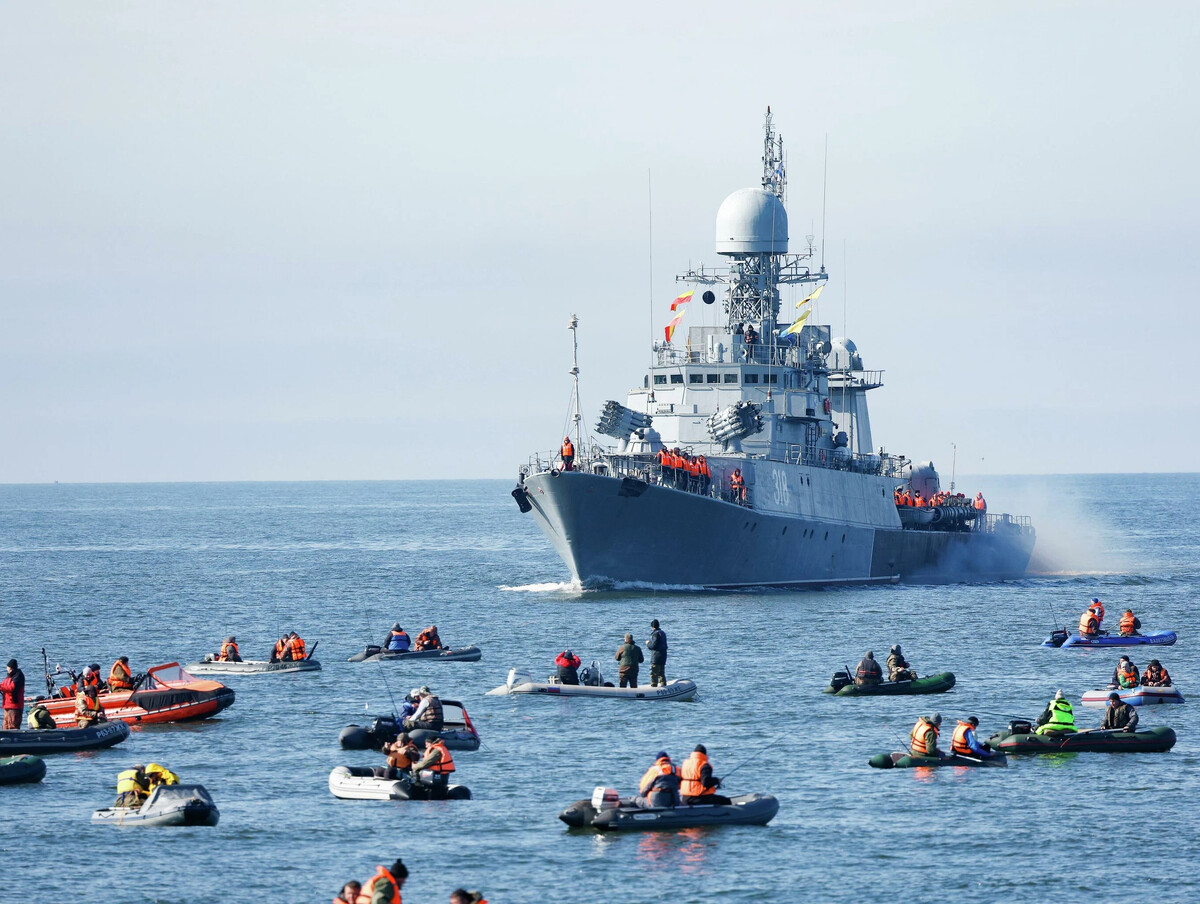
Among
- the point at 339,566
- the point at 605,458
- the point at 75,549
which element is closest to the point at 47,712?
the point at 605,458

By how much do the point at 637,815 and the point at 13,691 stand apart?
14.9 metres

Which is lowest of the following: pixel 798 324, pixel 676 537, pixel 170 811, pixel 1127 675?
pixel 170 811

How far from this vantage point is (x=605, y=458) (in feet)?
204

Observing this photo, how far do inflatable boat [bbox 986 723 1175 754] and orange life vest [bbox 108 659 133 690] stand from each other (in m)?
20.2

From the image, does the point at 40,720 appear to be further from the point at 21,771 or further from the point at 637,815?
the point at 637,815

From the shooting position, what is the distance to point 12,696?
36.0m

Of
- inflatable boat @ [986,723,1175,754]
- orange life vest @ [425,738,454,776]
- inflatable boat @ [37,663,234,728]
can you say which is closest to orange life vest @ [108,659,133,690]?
inflatable boat @ [37,663,234,728]

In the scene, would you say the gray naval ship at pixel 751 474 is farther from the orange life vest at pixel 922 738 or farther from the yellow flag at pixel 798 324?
the orange life vest at pixel 922 738

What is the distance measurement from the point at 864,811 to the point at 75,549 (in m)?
99.9

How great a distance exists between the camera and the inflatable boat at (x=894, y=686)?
43.8 m

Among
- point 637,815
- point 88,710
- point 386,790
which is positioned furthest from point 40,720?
point 637,815

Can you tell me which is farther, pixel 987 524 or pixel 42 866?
pixel 987 524

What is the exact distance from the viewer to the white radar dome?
7710cm

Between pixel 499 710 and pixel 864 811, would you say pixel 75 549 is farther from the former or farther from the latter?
pixel 864 811
